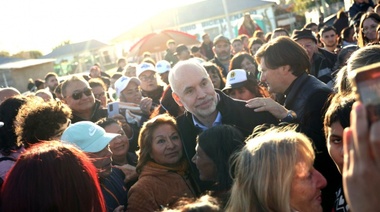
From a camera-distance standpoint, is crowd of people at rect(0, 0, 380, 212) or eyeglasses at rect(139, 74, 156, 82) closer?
crowd of people at rect(0, 0, 380, 212)

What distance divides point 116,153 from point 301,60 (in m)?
1.90

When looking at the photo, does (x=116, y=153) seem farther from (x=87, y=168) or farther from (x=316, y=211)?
(x=316, y=211)

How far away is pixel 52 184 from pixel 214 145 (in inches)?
45.6

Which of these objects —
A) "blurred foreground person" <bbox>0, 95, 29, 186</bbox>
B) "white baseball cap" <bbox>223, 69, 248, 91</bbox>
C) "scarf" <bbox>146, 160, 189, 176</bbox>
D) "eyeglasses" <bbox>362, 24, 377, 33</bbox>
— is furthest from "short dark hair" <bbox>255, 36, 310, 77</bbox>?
"eyeglasses" <bbox>362, 24, 377, 33</bbox>

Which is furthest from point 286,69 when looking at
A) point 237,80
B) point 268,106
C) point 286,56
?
point 237,80

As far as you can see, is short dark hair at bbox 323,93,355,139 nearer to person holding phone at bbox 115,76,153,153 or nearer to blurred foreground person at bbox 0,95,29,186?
blurred foreground person at bbox 0,95,29,186

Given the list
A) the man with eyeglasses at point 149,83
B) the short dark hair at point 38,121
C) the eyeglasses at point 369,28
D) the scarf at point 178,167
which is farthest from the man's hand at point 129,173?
the eyeglasses at point 369,28

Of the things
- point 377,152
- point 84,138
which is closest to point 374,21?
point 84,138

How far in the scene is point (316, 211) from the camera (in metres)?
2.35

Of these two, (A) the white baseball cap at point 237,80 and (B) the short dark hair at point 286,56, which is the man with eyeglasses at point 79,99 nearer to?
(A) the white baseball cap at point 237,80

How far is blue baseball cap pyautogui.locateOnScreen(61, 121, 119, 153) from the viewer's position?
351cm

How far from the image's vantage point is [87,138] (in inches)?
140

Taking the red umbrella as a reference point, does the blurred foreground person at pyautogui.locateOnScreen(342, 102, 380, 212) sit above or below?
above

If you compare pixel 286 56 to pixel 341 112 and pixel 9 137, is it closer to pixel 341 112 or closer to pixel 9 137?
pixel 341 112
